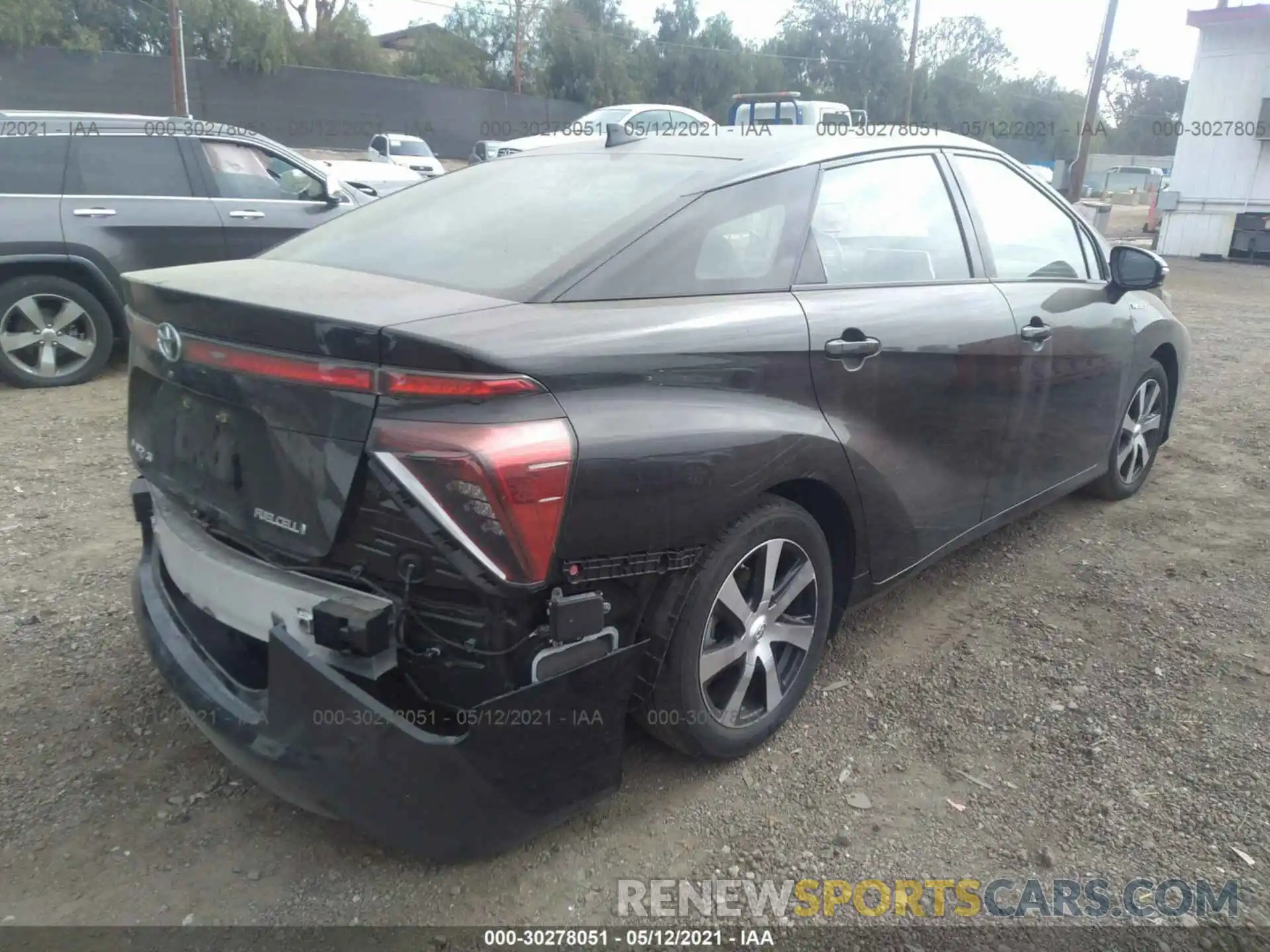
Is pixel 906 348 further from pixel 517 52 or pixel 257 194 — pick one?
pixel 517 52

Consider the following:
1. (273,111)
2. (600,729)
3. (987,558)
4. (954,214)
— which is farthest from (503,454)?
(273,111)

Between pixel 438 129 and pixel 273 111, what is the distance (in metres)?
5.51

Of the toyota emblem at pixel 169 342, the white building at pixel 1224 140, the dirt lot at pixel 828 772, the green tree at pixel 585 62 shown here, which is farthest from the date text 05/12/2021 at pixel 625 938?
the green tree at pixel 585 62

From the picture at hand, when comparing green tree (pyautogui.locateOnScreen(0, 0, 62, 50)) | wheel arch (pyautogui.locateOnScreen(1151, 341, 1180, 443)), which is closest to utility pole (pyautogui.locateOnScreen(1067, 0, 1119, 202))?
wheel arch (pyautogui.locateOnScreen(1151, 341, 1180, 443))

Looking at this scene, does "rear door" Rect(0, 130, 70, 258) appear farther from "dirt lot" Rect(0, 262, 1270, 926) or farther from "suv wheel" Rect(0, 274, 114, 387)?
"dirt lot" Rect(0, 262, 1270, 926)

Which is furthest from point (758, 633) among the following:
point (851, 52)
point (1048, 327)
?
point (851, 52)

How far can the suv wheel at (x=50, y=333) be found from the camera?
19.7 feet

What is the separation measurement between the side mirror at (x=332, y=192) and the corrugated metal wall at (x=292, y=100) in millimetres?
18675

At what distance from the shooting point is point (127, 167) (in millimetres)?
6477

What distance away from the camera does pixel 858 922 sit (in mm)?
2188

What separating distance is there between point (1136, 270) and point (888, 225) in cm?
146

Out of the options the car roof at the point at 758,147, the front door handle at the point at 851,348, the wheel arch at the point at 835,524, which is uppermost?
the car roof at the point at 758,147

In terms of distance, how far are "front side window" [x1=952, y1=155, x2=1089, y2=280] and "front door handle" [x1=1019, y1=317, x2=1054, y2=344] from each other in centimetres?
19

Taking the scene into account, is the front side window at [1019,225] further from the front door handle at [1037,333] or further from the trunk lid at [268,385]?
the trunk lid at [268,385]
